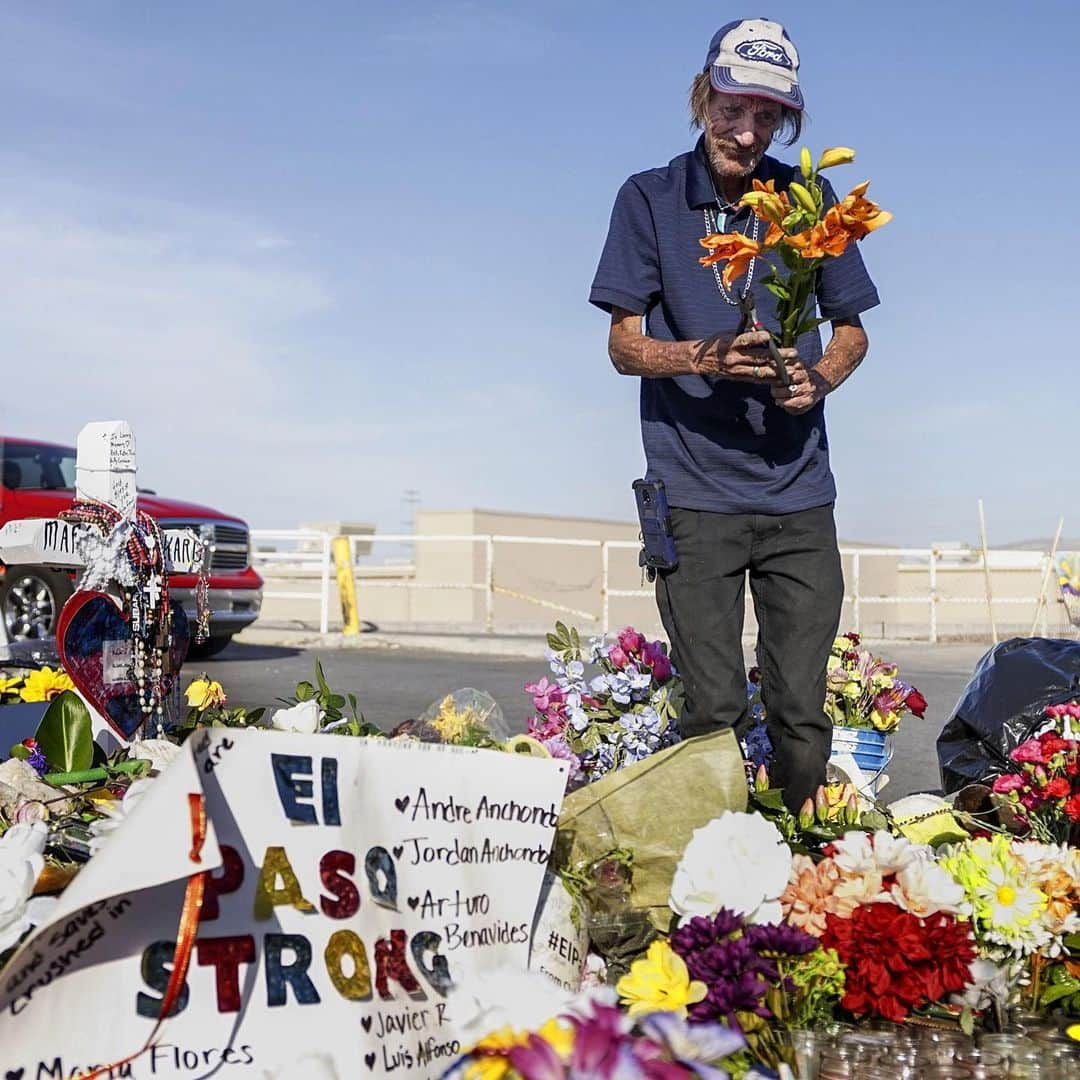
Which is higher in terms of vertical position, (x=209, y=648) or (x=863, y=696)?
(x=863, y=696)

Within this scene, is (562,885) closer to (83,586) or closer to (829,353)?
(829,353)

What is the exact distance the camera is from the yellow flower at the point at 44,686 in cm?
403

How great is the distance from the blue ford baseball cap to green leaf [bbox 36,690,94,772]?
2141 millimetres

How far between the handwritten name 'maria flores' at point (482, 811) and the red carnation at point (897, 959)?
480 mm

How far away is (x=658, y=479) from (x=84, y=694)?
1741mm

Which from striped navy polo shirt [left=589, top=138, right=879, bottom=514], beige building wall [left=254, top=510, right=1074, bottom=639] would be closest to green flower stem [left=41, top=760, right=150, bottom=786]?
striped navy polo shirt [left=589, top=138, right=879, bottom=514]

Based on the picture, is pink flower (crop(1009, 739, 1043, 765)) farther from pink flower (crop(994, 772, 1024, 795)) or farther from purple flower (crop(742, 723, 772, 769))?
purple flower (crop(742, 723, 772, 769))

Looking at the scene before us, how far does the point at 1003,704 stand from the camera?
419 centimetres

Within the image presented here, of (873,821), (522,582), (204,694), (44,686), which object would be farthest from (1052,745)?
(522,582)

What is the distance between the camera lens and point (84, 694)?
3.71 m

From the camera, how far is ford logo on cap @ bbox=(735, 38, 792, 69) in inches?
119

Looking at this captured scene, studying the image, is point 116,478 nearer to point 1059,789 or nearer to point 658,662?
point 658,662

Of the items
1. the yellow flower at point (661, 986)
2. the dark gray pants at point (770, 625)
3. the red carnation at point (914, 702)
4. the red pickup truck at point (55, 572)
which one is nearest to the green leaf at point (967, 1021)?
the yellow flower at point (661, 986)

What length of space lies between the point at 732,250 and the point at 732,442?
0.54 metres
